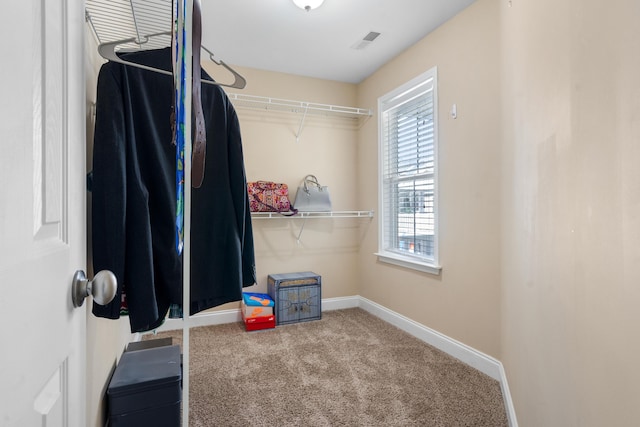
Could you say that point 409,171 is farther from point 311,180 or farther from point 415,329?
point 415,329

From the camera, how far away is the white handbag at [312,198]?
3.31 m

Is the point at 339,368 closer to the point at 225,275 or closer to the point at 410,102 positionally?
the point at 225,275

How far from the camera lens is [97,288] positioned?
0.63m

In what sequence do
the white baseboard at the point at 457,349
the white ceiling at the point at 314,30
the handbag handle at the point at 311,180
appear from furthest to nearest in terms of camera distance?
the handbag handle at the point at 311,180 → the white ceiling at the point at 314,30 → the white baseboard at the point at 457,349

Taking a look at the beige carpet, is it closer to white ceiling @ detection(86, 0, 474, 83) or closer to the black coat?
the black coat

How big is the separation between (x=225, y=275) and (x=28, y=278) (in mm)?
878

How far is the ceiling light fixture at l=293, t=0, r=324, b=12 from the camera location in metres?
2.15

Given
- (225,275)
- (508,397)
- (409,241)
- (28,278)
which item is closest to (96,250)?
(225,275)

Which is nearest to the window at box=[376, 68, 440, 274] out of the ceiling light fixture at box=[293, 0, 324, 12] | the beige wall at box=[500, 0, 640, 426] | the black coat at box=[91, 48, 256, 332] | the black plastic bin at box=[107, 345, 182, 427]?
the ceiling light fixture at box=[293, 0, 324, 12]

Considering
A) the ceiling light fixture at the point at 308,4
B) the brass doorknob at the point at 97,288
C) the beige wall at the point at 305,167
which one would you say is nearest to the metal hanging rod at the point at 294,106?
the beige wall at the point at 305,167

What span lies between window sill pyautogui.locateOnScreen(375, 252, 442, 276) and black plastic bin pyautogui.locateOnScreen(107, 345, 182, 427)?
192 cm

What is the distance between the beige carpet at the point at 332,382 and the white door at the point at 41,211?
1300 mm

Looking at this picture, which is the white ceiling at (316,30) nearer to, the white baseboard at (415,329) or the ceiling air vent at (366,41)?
the ceiling air vent at (366,41)

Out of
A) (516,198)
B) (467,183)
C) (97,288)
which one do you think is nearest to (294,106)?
(467,183)
